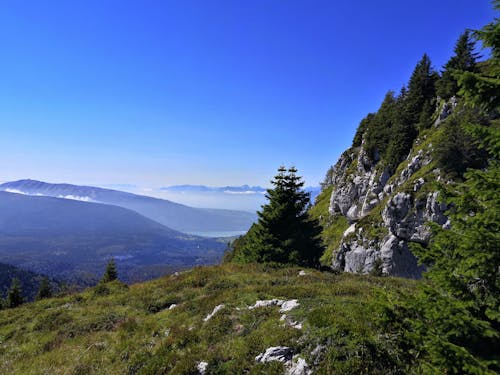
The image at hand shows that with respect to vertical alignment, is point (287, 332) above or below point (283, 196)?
below

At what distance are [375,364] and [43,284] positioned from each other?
57.7 meters

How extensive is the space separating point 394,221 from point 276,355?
4345 centimetres

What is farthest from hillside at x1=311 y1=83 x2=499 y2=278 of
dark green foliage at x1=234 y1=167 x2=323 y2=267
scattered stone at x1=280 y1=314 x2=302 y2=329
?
scattered stone at x1=280 y1=314 x2=302 y2=329

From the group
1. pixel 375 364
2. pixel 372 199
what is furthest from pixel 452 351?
pixel 372 199

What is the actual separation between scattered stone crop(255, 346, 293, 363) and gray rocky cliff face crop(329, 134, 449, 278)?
33820 mm

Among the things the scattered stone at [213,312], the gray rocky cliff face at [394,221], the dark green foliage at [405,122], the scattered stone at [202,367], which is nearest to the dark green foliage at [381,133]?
the dark green foliage at [405,122]

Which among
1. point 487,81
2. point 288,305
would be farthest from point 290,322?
point 487,81

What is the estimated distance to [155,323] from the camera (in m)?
12.8

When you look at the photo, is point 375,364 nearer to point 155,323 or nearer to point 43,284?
point 155,323

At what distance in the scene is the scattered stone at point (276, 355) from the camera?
7.82 meters

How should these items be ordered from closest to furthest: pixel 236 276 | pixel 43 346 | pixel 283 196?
1. pixel 43 346
2. pixel 236 276
3. pixel 283 196

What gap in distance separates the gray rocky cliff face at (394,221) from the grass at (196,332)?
98.6ft

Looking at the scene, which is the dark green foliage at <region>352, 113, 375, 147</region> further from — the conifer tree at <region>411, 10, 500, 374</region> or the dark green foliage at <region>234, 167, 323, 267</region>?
the conifer tree at <region>411, 10, 500, 374</region>

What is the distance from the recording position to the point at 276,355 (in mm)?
7934
